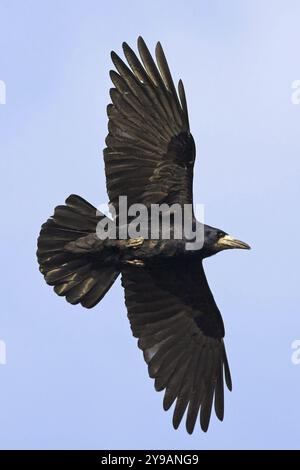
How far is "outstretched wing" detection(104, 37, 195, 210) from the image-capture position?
926 inches

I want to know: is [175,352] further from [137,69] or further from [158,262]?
[137,69]

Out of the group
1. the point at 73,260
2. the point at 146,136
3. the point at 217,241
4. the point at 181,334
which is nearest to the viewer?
the point at 146,136

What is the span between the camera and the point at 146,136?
930 inches

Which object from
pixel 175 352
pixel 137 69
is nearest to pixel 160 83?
pixel 137 69

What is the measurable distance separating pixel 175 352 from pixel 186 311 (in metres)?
0.53

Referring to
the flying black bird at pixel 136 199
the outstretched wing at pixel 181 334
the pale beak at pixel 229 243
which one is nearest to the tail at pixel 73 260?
the flying black bird at pixel 136 199

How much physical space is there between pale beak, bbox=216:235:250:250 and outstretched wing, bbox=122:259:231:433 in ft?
1.52

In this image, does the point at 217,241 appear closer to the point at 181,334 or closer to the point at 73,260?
the point at 181,334

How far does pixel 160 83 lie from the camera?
23547mm

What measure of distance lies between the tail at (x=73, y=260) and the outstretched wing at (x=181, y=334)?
0.41 metres

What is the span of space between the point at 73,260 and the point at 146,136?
5.76 feet

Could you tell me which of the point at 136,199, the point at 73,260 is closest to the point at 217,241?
the point at 136,199

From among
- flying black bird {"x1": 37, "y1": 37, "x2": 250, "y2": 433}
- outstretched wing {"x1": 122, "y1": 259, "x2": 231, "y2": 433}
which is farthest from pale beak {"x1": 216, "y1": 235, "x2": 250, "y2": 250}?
outstretched wing {"x1": 122, "y1": 259, "x2": 231, "y2": 433}

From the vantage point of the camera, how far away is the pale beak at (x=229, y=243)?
23781 mm
